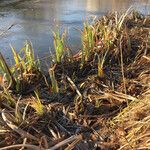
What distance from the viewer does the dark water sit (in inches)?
159

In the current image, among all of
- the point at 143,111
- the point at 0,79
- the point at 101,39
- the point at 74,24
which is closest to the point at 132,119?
the point at 143,111

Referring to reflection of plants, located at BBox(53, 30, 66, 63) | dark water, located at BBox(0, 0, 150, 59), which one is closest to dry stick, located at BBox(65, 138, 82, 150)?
reflection of plants, located at BBox(53, 30, 66, 63)

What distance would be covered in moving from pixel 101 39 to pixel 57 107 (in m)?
1.15

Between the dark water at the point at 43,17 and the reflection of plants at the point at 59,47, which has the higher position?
the reflection of plants at the point at 59,47

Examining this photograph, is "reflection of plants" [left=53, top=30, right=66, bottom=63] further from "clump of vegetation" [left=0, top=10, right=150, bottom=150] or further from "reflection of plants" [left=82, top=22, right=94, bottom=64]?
"reflection of plants" [left=82, top=22, right=94, bottom=64]

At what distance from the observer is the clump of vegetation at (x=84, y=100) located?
207 cm

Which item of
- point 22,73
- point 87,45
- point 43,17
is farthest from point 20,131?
point 43,17

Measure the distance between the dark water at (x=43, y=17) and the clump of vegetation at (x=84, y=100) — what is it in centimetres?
70

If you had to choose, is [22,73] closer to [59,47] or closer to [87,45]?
[59,47]

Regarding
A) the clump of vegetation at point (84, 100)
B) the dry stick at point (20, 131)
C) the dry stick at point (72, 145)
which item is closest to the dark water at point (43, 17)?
the clump of vegetation at point (84, 100)

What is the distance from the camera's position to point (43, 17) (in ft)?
17.5

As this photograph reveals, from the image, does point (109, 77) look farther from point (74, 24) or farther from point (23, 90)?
point (74, 24)

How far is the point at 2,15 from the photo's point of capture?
5.32 m

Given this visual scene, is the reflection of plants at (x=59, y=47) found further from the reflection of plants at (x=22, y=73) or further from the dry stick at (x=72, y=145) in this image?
the dry stick at (x=72, y=145)
